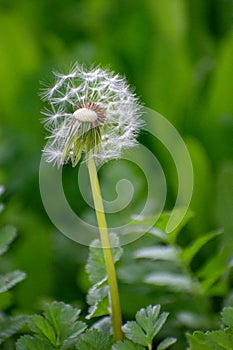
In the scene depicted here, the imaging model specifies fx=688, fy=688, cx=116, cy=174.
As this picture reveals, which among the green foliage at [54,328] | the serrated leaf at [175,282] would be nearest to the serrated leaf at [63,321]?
the green foliage at [54,328]

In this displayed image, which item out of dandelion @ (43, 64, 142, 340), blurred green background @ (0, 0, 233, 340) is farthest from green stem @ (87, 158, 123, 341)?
blurred green background @ (0, 0, 233, 340)

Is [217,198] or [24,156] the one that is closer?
[217,198]

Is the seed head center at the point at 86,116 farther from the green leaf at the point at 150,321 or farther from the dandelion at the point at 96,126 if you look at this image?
the green leaf at the point at 150,321

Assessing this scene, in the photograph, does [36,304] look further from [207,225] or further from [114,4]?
[114,4]

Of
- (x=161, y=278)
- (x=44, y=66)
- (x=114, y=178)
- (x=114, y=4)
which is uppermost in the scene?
(x=114, y=4)

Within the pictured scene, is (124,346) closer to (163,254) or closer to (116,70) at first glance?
(163,254)

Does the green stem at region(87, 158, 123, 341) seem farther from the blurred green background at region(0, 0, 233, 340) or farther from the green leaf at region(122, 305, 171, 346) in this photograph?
the blurred green background at region(0, 0, 233, 340)

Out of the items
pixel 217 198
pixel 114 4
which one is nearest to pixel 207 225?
pixel 217 198

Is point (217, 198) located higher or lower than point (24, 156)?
lower
